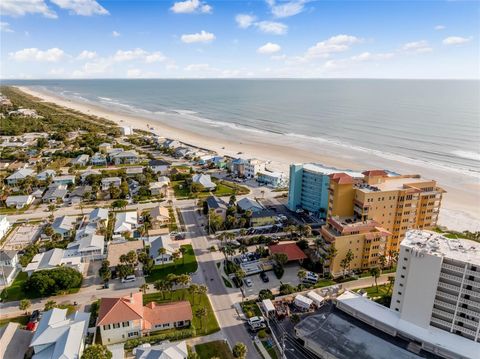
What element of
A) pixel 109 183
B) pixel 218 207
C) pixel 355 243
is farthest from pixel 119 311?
pixel 109 183

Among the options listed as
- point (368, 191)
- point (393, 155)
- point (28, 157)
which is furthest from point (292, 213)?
point (28, 157)

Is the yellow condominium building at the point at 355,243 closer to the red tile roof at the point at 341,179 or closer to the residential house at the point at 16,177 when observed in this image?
the red tile roof at the point at 341,179

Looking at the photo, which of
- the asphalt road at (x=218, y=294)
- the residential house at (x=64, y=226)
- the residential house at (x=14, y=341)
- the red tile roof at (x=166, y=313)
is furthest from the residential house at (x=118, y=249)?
the residential house at (x=14, y=341)

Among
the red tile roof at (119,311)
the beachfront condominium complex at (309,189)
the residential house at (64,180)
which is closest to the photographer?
the red tile roof at (119,311)

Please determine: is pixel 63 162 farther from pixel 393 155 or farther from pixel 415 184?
pixel 393 155

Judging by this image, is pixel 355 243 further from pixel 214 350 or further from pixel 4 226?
pixel 4 226
